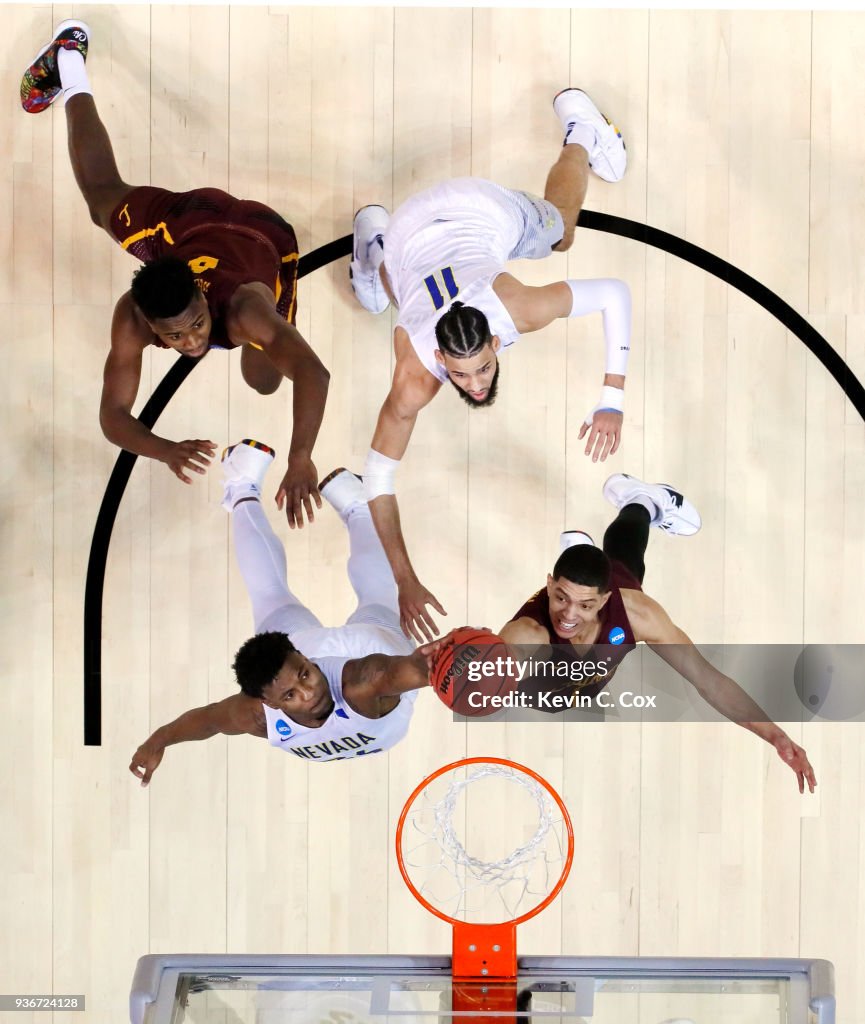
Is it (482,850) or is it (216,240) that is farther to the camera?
(482,850)

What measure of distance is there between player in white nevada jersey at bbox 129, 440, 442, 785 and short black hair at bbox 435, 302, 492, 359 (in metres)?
0.52

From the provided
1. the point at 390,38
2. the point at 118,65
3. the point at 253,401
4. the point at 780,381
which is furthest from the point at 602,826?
the point at 118,65

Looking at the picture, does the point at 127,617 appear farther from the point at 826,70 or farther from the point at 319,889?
the point at 826,70

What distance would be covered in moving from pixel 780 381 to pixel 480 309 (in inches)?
40.8

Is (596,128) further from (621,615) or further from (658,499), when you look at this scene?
(621,615)

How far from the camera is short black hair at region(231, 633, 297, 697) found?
315 cm

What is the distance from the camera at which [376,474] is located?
10.7 feet

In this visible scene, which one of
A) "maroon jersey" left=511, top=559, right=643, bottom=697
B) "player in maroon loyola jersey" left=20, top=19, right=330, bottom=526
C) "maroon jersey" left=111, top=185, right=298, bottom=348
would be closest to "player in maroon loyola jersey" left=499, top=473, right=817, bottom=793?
"maroon jersey" left=511, top=559, right=643, bottom=697

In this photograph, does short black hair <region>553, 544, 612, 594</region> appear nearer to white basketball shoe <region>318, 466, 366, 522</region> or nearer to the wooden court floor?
Result: the wooden court floor

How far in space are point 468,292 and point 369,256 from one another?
1.24ft

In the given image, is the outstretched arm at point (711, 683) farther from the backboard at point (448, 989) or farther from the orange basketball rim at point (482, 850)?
the backboard at point (448, 989)

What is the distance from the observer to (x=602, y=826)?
3.35 m

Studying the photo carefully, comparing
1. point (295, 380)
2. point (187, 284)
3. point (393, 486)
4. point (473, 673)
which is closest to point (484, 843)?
point (473, 673)

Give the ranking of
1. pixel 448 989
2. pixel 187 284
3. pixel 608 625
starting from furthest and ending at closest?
pixel 608 625 → pixel 187 284 → pixel 448 989
